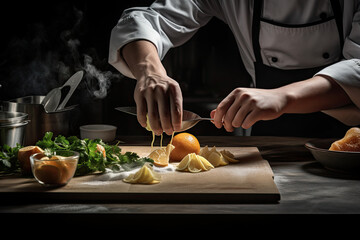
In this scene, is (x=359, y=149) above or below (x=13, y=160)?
above

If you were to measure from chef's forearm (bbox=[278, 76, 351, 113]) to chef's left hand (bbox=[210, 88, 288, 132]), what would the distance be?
0.05m

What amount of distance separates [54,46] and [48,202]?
2.08 m

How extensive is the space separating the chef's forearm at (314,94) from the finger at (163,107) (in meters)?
0.50

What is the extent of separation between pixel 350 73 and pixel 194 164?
2.56ft

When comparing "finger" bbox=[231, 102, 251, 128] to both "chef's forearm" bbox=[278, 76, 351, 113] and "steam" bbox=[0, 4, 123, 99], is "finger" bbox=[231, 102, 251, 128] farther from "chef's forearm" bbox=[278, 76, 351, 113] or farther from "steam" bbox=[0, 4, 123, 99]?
"steam" bbox=[0, 4, 123, 99]

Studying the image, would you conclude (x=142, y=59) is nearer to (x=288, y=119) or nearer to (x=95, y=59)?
(x=288, y=119)

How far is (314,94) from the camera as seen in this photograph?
1742 millimetres

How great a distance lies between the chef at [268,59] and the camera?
1.63m

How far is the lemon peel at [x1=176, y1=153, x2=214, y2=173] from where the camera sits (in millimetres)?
1611

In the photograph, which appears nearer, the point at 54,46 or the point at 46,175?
the point at 46,175

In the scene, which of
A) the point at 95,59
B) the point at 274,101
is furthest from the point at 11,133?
the point at 95,59
